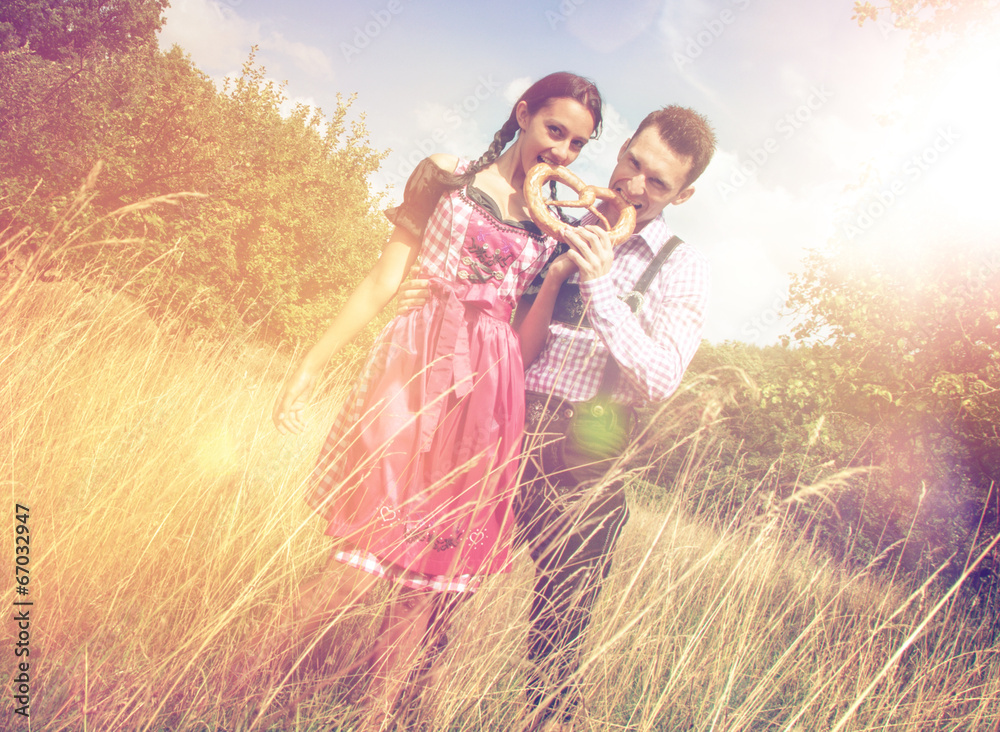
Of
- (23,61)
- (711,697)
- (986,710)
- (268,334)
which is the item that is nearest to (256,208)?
(268,334)

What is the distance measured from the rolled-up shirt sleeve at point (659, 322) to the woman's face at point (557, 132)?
0.49 meters

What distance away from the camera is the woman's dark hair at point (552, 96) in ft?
5.30

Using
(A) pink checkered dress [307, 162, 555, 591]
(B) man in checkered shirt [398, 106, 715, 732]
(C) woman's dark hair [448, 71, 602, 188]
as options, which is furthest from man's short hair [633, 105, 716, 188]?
(A) pink checkered dress [307, 162, 555, 591]

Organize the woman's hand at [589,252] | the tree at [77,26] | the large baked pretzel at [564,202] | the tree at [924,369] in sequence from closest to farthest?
1. the woman's hand at [589,252]
2. the large baked pretzel at [564,202]
3. the tree at [924,369]
4. the tree at [77,26]

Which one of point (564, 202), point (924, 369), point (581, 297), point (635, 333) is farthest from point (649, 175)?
point (924, 369)

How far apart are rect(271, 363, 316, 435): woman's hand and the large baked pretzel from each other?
0.84 m

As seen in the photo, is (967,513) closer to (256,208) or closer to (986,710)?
(986,710)

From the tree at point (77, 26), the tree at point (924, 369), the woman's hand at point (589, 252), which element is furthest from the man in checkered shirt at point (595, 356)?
the tree at point (77, 26)

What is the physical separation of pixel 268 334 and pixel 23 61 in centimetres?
839

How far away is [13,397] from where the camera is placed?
1.94 meters

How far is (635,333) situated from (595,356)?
0.20 meters

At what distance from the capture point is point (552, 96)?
5.37ft

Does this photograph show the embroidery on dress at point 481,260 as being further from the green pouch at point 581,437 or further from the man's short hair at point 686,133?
the man's short hair at point 686,133

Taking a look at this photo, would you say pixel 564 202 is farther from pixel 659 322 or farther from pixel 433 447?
pixel 433 447
